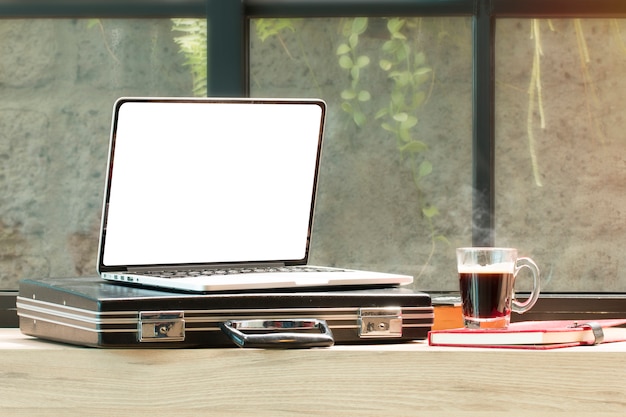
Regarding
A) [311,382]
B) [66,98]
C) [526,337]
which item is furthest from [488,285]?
[66,98]

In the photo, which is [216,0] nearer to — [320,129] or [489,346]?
[320,129]

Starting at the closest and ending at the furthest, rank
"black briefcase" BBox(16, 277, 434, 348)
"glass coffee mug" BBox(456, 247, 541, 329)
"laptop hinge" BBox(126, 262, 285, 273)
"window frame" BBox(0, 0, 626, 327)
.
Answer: "black briefcase" BBox(16, 277, 434, 348), "glass coffee mug" BBox(456, 247, 541, 329), "laptop hinge" BBox(126, 262, 285, 273), "window frame" BBox(0, 0, 626, 327)

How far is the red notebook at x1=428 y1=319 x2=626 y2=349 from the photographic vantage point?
1399mm

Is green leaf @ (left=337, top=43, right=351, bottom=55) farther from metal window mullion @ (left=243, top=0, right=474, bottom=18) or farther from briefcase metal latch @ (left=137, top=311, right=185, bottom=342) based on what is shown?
briefcase metal latch @ (left=137, top=311, right=185, bottom=342)

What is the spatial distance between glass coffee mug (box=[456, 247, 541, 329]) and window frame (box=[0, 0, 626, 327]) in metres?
0.60

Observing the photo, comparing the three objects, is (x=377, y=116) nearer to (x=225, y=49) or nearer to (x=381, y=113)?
(x=381, y=113)

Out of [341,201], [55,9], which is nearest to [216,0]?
[55,9]

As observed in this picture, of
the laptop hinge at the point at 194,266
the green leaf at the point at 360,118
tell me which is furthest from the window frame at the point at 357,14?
the laptop hinge at the point at 194,266

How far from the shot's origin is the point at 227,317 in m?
1.37

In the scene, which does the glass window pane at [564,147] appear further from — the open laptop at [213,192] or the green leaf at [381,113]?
the open laptop at [213,192]

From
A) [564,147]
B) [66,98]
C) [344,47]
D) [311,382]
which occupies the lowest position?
[311,382]

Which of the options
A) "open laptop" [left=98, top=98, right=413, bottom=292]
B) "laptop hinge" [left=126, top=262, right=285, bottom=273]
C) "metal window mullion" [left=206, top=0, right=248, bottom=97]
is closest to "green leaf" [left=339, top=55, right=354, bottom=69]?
"metal window mullion" [left=206, top=0, right=248, bottom=97]

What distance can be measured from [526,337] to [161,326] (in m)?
0.53

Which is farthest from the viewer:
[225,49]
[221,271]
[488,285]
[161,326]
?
[225,49]
